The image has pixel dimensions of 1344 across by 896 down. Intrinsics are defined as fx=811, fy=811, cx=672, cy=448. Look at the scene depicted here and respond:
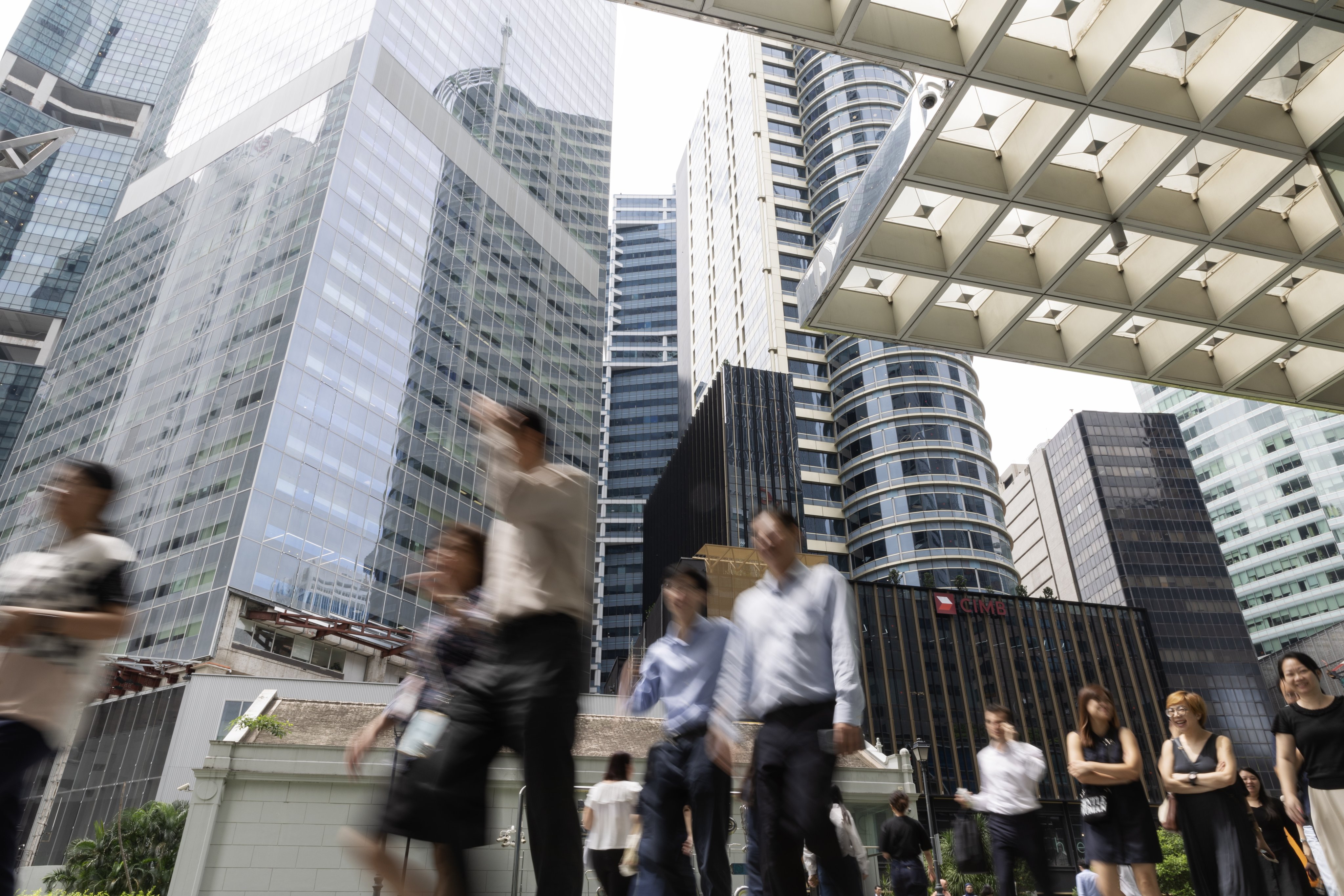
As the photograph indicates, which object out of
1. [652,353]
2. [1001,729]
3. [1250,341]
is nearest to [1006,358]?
[1250,341]

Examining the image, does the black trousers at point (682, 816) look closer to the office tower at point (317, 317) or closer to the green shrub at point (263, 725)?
the green shrub at point (263, 725)

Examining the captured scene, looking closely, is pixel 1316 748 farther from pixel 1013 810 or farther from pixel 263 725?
pixel 263 725

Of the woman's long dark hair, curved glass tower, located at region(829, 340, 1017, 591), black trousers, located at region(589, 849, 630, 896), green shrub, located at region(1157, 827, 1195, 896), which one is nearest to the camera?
black trousers, located at region(589, 849, 630, 896)

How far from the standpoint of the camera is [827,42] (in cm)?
813

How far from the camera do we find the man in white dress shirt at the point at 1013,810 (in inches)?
194

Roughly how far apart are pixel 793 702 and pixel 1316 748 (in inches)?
148

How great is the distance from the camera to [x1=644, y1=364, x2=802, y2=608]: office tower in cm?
6028

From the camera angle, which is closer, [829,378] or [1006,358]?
[1006,358]

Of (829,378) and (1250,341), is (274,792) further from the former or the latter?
(829,378)

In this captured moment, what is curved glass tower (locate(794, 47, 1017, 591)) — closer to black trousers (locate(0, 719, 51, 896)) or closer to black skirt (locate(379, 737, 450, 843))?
black skirt (locate(379, 737, 450, 843))

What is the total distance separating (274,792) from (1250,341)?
17101 millimetres

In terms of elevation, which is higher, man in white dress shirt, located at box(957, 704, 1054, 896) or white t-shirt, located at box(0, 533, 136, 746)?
white t-shirt, located at box(0, 533, 136, 746)

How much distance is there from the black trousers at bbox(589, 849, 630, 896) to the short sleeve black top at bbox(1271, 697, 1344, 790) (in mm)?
4016

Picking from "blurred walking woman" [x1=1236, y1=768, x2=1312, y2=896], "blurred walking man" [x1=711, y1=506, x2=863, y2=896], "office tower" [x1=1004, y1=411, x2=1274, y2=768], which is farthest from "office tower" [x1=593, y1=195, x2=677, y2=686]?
"blurred walking man" [x1=711, y1=506, x2=863, y2=896]
